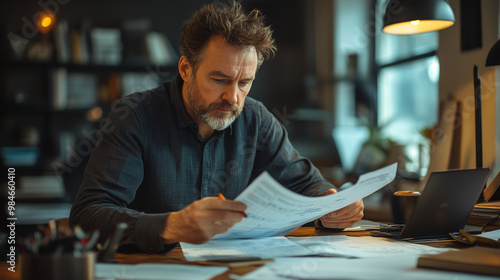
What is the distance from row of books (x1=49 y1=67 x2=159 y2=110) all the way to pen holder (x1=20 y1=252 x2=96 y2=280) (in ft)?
10.2

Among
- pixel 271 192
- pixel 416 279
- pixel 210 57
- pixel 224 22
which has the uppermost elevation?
pixel 224 22

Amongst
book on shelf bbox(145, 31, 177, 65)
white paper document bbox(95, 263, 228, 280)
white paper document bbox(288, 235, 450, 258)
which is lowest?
white paper document bbox(288, 235, 450, 258)

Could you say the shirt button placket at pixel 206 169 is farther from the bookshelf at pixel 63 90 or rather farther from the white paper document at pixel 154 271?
the bookshelf at pixel 63 90

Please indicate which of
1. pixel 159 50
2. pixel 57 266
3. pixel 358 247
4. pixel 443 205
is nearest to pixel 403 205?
pixel 443 205

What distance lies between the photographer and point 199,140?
5.19ft

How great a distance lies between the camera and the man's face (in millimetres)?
1442

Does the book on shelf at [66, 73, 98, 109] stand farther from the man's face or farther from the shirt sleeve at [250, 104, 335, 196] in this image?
the man's face

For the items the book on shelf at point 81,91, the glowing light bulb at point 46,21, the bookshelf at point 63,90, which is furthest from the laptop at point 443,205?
the glowing light bulb at point 46,21

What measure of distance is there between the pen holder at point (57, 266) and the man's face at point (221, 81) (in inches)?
31.1

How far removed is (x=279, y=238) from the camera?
1.22 metres

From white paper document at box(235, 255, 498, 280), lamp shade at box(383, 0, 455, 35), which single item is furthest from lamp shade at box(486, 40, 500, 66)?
white paper document at box(235, 255, 498, 280)

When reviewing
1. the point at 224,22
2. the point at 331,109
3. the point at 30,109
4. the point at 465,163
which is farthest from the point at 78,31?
the point at 465,163

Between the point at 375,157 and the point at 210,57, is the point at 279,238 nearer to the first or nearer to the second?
the point at 210,57

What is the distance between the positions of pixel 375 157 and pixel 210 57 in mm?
2585
